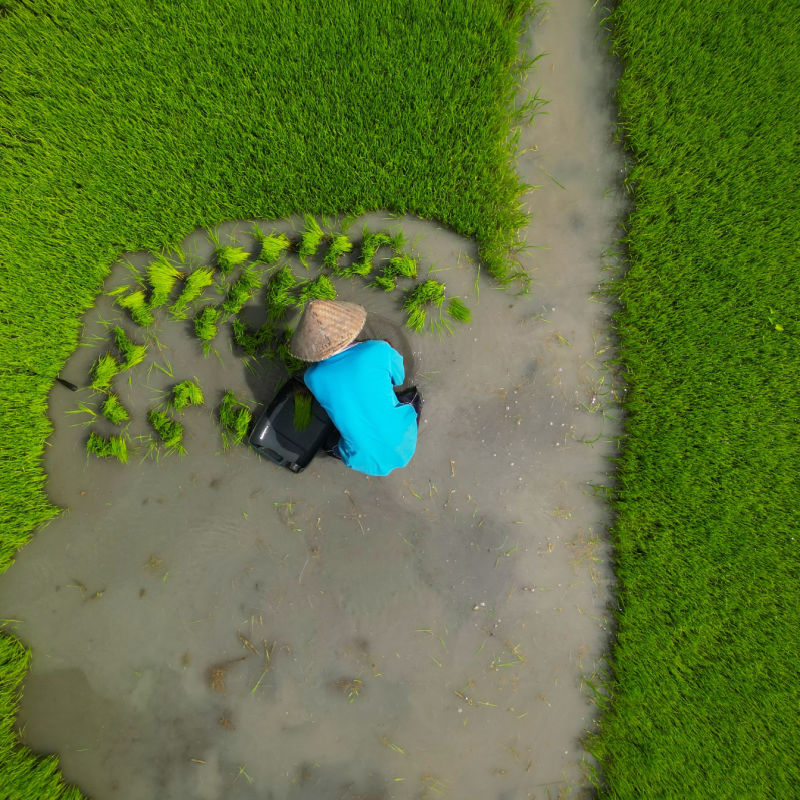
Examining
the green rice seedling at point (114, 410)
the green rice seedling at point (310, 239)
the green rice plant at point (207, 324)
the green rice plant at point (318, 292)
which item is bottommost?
the green rice seedling at point (114, 410)

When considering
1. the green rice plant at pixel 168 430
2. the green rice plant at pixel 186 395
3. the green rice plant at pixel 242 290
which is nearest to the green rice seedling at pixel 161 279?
the green rice plant at pixel 242 290

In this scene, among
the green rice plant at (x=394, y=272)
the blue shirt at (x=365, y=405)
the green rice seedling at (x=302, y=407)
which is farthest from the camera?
the green rice plant at (x=394, y=272)

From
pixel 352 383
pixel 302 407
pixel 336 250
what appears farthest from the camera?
pixel 336 250

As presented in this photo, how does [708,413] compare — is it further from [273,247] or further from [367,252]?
[273,247]

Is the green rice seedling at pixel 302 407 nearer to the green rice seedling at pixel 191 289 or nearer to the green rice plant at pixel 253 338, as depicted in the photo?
the green rice plant at pixel 253 338

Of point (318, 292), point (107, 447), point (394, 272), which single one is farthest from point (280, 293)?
point (107, 447)

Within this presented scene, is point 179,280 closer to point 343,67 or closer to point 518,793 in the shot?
point 343,67

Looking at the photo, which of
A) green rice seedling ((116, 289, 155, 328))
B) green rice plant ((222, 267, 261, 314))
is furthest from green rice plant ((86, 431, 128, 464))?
green rice plant ((222, 267, 261, 314))
